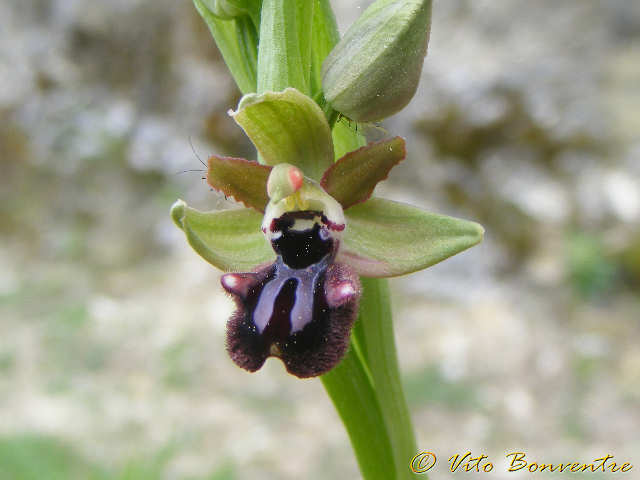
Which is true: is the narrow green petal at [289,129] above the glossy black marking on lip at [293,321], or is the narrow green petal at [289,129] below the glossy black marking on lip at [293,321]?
above

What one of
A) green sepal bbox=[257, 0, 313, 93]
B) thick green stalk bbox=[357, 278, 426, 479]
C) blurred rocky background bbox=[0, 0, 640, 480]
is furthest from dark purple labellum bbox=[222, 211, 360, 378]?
blurred rocky background bbox=[0, 0, 640, 480]

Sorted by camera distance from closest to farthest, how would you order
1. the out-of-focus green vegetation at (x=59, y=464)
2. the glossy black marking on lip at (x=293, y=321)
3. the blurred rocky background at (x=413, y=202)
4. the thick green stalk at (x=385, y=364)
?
1. the glossy black marking on lip at (x=293, y=321)
2. the thick green stalk at (x=385, y=364)
3. the out-of-focus green vegetation at (x=59, y=464)
4. the blurred rocky background at (x=413, y=202)

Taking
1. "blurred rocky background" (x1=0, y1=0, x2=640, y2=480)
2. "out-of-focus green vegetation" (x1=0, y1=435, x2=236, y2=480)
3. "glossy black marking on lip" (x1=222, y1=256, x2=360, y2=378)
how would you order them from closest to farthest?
1. "glossy black marking on lip" (x1=222, y1=256, x2=360, y2=378)
2. "out-of-focus green vegetation" (x1=0, y1=435, x2=236, y2=480)
3. "blurred rocky background" (x1=0, y1=0, x2=640, y2=480)

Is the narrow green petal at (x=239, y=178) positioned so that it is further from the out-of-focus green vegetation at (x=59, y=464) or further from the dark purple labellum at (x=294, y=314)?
the out-of-focus green vegetation at (x=59, y=464)

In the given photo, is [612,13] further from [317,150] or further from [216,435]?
[317,150]

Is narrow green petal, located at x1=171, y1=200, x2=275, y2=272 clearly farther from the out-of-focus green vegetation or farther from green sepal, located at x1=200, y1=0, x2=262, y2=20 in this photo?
the out-of-focus green vegetation

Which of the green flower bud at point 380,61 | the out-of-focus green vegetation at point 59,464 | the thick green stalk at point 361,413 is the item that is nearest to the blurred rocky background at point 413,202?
the out-of-focus green vegetation at point 59,464

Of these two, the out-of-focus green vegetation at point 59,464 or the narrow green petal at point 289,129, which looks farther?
the out-of-focus green vegetation at point 59,464
